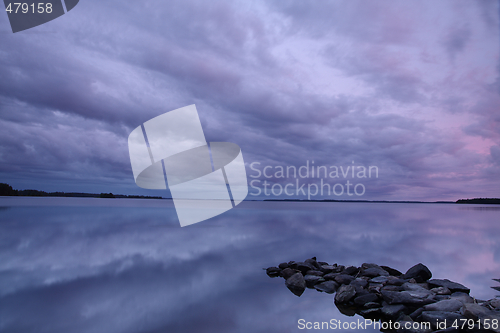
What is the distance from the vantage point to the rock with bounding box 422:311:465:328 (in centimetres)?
568

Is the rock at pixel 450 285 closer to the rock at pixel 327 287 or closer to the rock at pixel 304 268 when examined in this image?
the rock at pixel 327 287

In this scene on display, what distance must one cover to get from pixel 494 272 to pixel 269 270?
35.9 feet

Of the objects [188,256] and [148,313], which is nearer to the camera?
[148,313]

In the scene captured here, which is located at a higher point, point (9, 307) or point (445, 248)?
point (9, 307)

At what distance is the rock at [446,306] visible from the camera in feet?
20.5

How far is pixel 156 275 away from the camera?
10.8 m

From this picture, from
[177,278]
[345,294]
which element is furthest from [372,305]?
[177,278]

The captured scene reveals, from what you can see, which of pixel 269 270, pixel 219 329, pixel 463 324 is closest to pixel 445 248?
pixel 269 270

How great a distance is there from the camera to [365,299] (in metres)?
7.48

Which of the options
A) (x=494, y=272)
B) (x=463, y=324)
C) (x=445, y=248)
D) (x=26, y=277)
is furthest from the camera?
(x=445, y=248)

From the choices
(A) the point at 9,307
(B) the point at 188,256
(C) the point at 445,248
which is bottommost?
(C) the point at 445,248

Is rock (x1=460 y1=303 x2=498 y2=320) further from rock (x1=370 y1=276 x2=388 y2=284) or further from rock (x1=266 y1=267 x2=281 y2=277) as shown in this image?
rock (x1=266 y1=267 x2=281 y2=277)

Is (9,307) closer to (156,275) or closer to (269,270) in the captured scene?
(156,275)

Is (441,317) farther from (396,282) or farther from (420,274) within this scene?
(420,274)
